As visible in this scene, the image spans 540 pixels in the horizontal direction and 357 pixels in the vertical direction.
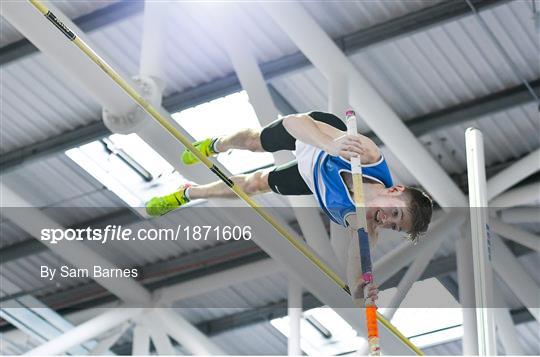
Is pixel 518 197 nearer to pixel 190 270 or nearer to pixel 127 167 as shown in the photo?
pixel 127 167

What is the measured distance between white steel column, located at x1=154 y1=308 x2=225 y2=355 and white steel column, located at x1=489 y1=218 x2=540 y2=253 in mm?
4055

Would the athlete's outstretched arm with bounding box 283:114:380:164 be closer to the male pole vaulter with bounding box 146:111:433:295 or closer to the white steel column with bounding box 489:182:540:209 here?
the male pole vaulter with bounding box 146:111:433:295

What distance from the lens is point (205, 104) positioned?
15273 millimetres

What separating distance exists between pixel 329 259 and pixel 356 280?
284cm

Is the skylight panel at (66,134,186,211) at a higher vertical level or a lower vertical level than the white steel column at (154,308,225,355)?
higher

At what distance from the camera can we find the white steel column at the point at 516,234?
15.4 meters

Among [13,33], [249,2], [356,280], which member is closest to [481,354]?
[356,280]

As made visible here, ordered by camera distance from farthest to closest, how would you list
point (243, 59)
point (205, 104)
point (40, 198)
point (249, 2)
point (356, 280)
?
1. point (40, 198)
2. point (205, 104)
3. point (249, 2)
4. point (243, 59)
5. point (356, 280)

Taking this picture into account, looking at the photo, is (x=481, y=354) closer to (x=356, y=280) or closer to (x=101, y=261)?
(x=356, y=280)

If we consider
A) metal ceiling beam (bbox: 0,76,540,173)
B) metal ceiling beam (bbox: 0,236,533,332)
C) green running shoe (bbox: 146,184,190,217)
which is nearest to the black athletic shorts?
green running shoe (bbox: 146,184,190,217)

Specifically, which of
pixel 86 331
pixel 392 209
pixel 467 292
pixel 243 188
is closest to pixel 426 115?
pixel 467 292

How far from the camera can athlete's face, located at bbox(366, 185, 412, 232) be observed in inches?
411

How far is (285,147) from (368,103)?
355 centimetres

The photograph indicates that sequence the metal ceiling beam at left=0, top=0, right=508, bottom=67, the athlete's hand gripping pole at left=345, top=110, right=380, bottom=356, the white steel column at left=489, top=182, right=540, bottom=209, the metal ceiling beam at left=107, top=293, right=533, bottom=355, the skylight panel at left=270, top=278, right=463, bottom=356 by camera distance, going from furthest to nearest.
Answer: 1. the metal ceiling beam at left=107, top=293, right=533, bottom=355
2. the skylight panel at left=270, top=278, right=463, bottom=356
3. the white steel column at left=489, top=182, right=540, bottom=209
4. the metal ceiling beam at left=0, top=0, right=508, bottom=67
5. the athlete's hand gripping pole at left=345, top=110, right=380, bottom=356
